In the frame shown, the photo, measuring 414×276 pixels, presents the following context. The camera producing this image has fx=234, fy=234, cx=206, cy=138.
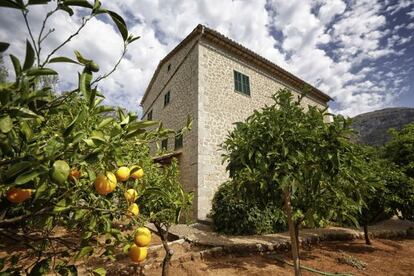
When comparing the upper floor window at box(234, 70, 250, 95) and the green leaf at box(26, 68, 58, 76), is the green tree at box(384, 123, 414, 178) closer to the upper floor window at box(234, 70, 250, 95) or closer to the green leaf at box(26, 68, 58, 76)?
the upper floor window at box(234, 70, 250, 95)

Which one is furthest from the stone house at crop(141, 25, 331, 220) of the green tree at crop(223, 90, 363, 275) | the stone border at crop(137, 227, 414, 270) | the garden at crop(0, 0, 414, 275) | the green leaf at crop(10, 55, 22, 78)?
the green leaf at crop(10, 55, 22, 78)

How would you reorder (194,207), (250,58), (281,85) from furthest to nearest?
(281,85), (250,58), (194,207)

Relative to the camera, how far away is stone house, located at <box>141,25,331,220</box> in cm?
974

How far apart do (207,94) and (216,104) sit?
0.63 meters

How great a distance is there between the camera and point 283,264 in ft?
18.1

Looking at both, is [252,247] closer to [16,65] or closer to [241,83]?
[16,65]

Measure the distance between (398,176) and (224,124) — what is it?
6.66m

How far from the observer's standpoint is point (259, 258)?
5957 mm

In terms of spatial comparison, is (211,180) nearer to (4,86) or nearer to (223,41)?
(223,41)

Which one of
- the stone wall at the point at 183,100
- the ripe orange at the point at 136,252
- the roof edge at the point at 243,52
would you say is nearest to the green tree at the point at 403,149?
the roof edge at the point at 243,52

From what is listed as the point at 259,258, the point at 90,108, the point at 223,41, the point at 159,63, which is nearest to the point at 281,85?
the point at 223,41

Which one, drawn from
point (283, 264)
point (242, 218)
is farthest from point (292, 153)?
point (242, 218)

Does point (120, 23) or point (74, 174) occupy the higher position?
point (120, 23)

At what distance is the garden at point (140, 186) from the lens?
0.88 meters
